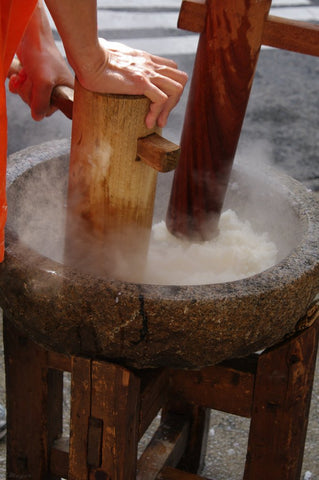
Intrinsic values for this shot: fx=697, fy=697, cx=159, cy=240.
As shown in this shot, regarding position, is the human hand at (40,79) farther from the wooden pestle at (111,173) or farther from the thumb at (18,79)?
the wooden pestle at (111,173)

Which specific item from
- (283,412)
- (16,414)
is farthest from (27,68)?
(283,412)

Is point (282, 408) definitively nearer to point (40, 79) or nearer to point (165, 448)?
point (165, 448)

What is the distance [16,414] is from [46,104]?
917mm

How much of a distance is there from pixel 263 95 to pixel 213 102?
4112 mm

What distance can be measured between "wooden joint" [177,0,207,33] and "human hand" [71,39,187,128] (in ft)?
0.37

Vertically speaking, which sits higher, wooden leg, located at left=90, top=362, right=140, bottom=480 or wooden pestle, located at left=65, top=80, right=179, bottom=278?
wooden pestle, located at left=65, top=80, right=179, bottom=278

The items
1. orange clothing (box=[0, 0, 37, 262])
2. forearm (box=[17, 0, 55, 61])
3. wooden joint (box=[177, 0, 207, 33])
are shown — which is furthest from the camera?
forearm (box=[17, 0, 55, 61])

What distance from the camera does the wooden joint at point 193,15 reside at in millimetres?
1699

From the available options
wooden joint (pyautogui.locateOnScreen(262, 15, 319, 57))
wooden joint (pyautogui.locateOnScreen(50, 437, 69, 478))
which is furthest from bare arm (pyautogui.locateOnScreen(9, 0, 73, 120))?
wooden joint (pyautogui.locateOnScreen(50, 437, 69, 478))

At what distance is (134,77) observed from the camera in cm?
163

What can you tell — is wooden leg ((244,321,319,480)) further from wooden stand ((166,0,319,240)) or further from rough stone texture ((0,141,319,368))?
wooden stand ((166,0,319,240))

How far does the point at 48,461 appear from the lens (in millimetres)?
2188

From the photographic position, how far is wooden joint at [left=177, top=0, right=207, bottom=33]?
5.57ft

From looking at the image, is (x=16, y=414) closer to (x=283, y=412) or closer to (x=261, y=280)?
(x=283, y=412)
